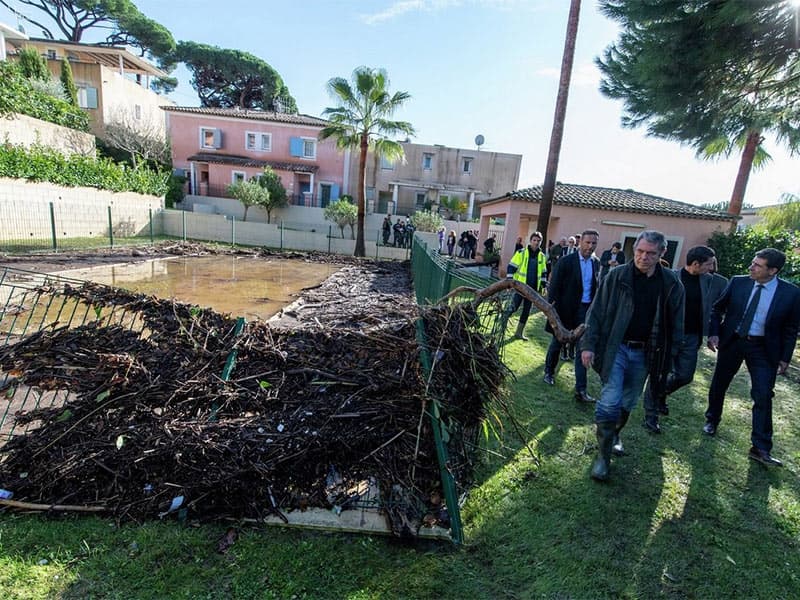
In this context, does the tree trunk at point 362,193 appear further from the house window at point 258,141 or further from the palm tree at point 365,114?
the house window at point 258,141

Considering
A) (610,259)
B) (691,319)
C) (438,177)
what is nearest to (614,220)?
(610,259)

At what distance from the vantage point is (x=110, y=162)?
878 inches

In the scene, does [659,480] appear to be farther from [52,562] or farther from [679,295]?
[52,562]

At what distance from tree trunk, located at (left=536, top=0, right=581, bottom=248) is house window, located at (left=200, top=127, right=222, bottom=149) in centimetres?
3006

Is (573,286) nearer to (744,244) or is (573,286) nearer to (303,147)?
(744,244)

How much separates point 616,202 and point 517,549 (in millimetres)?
19442

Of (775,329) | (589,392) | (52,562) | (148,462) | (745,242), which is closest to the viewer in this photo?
(52,562)

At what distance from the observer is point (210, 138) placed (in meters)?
32.5

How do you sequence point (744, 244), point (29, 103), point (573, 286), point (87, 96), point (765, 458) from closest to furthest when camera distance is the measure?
point (765, 458), point (573, 286), point (744, 244), point (29, 103), point (87, 96)

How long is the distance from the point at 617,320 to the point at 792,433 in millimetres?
3421

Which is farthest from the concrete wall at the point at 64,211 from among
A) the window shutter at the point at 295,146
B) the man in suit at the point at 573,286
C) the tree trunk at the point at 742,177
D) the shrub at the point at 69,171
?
the tree trunk at the point at 742,177

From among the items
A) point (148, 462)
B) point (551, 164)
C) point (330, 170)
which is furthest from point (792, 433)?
point (330, 170)

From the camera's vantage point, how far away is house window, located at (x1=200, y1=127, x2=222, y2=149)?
106ft

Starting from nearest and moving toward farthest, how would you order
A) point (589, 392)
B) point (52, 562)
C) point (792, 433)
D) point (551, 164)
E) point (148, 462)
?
point (52, 562) < point (148, 462) < point (792, 433) < point (589, 392) < point (551, 164)
